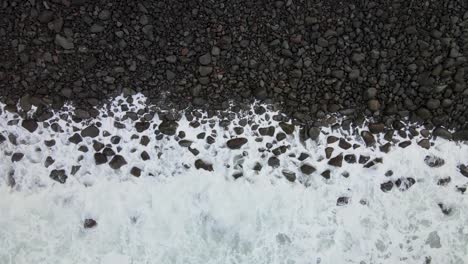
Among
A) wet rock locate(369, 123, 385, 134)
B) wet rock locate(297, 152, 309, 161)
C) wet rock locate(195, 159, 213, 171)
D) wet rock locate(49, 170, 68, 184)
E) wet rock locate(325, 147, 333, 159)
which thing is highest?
wet rock locate(369, 123, 385, 134)

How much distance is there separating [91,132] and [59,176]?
0.74 feet

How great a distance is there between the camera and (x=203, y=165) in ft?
6.74

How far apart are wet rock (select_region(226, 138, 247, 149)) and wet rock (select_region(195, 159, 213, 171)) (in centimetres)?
12

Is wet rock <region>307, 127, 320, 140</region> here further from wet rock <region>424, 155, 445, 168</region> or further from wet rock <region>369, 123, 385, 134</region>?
wet rock <region>424, 155, 445, 168</region>

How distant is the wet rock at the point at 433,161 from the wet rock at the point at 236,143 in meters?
0.77

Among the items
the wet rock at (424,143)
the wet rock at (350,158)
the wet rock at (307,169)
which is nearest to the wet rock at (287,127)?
the wet rock at (307,169)

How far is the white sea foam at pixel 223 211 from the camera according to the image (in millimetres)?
2037

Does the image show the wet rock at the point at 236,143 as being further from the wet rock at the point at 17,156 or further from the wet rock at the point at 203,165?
the wet rock at the point at 17,156

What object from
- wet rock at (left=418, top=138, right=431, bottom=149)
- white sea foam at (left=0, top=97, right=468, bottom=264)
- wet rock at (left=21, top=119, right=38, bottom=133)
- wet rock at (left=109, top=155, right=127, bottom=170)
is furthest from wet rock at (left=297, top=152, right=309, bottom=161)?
wet rock at (left=21, top=119, right=38, bottom=133)

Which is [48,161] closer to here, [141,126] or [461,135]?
[141,126]

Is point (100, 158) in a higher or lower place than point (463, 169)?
lower

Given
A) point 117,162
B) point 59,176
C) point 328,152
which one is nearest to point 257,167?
point 328,152

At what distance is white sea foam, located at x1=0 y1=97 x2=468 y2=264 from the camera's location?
2037mm

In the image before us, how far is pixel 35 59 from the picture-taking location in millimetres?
2059
